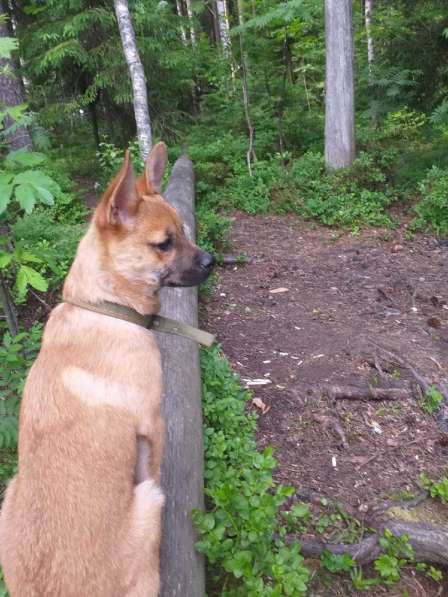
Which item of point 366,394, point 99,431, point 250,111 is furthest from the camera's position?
point 250,111

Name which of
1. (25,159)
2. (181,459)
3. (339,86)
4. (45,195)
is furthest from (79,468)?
(339,86)

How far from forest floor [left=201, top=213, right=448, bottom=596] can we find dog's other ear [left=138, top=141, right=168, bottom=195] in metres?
2.11

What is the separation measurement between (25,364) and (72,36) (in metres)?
9.70

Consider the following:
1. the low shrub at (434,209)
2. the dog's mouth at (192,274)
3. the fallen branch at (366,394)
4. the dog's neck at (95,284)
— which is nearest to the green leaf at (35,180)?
the dog's neck at (95,284)

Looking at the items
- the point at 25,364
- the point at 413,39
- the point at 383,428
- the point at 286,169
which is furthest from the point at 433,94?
the point at 25,364

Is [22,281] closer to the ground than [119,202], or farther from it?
closer to the ground

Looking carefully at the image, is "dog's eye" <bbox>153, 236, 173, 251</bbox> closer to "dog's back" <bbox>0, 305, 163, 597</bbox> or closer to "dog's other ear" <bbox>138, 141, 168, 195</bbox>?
"dog's other ear" <bbox>138, 141, 168, 195</bbox>

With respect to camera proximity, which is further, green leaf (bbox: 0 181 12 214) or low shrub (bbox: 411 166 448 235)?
low shrub (bbox: 411 166 448 235)

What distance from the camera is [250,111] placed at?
1195 cm

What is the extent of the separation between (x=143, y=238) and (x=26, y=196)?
675 millimetres

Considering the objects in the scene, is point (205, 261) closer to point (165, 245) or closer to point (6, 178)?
point (165, 245)

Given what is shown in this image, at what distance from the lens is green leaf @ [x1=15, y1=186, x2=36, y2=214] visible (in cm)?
242

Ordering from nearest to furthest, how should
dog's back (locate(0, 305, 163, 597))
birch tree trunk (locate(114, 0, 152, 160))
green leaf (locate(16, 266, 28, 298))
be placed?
Answer: dog's back (locate(0, 305, 163, 597)) < green leaf (locate(16, 266, 28, 298)) < birch tree trunk (locate(114, 0, 152, 160))

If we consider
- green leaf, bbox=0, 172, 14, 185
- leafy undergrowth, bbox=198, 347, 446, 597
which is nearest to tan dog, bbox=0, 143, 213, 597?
→ leafy undergrowth, bbox=198, 347, 446, 597
